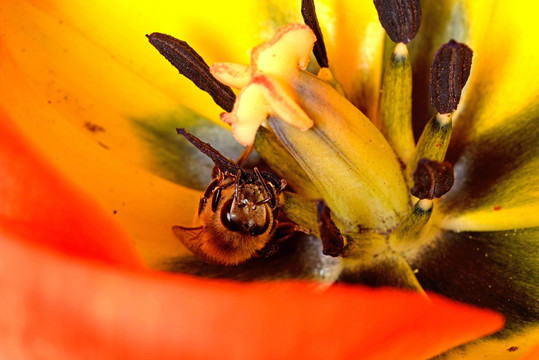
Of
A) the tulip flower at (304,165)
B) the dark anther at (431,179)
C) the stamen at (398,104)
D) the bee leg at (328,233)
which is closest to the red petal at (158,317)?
the tulip flower at (304,165)

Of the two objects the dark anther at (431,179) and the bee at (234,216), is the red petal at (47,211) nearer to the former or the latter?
the bee at (234,216)

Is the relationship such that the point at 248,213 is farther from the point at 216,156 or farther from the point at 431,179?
the point at 431,179

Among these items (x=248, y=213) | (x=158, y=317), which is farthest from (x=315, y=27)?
(x=158, y=317)

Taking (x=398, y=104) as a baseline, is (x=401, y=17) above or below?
above

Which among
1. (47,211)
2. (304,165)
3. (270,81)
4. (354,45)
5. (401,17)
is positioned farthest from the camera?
(354,45)

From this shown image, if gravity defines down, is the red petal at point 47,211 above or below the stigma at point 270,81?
below

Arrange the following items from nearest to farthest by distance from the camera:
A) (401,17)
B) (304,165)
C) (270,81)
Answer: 1. (270,81)
2. (304,165)
3. (401,17)
